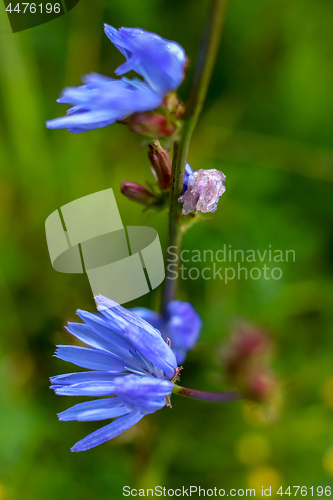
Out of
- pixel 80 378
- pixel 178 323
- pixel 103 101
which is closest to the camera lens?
pixel 103 101

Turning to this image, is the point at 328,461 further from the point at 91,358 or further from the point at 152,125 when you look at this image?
the point at 152,125

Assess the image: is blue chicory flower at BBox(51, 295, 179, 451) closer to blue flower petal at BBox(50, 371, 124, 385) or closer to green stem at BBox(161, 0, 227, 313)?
blue flower petal at BBox(50, 371, 124, 385)

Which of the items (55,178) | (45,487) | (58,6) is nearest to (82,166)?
(55,178)

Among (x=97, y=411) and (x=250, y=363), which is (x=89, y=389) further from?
(x=250, y=363)

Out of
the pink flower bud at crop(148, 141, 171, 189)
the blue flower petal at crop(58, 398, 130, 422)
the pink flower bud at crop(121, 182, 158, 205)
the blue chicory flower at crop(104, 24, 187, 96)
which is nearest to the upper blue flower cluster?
the blue chicory flower at crop(104, 24, 187, 96)

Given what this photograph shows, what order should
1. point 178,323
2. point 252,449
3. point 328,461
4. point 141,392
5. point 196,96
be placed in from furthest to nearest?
point 252,449 < point 328,461 < point 178,323 < point 141,392 < point 196,96

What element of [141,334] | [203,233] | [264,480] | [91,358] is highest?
[141,334]

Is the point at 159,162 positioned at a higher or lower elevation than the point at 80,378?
higher

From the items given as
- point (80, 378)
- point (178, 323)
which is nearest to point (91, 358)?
point (80, 378)

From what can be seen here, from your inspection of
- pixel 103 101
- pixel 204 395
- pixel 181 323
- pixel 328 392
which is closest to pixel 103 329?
pixel 204 395

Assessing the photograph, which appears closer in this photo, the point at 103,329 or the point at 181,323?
the point at 103,329
